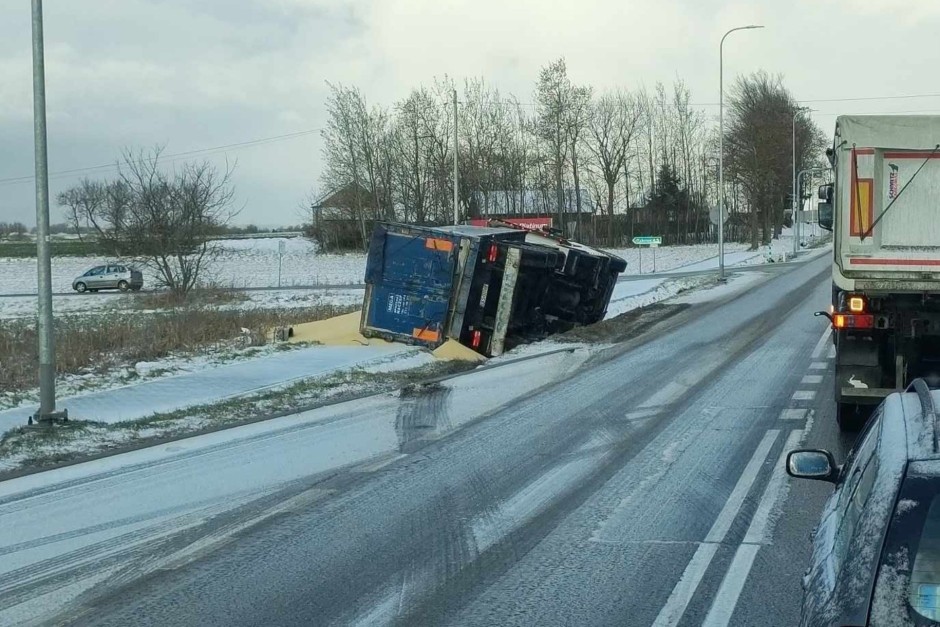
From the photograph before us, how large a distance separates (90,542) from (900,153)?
7973 mm

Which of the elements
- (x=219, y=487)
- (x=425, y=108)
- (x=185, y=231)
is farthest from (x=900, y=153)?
(x=425, y=108)

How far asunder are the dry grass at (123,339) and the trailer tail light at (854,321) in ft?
36.6

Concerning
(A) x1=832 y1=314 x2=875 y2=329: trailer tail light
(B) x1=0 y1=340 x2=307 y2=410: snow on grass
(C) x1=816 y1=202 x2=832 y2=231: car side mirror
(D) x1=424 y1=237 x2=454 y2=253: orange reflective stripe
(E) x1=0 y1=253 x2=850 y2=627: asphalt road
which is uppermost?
(C) x1=816 y1=202 x2=832 y2=231: car side mirror

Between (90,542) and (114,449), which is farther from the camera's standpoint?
(114,449)

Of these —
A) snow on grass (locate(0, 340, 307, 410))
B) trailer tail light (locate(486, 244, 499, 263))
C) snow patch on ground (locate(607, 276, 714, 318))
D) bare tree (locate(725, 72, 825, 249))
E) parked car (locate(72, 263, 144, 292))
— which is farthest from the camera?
bare tree (locate(725, 72, 825, 249))

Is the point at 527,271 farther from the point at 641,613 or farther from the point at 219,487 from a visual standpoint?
the point at 641,613

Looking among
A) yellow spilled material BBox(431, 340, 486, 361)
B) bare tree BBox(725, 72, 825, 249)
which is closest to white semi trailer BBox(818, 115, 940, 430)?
yellow spilled material BBox(431, 340, 486, 361)

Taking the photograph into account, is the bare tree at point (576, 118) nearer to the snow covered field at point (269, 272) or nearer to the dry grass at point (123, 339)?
the snow covered field at point (269, 272)

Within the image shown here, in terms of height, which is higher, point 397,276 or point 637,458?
point 397,276

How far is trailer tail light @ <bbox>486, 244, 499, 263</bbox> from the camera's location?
58.7 ft

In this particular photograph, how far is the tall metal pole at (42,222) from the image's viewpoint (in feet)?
36.2

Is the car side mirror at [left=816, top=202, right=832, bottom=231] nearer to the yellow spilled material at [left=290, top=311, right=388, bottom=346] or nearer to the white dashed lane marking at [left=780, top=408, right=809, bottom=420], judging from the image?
the white dashed lane marking at [left=780, top=408, right=809, bottom=420]

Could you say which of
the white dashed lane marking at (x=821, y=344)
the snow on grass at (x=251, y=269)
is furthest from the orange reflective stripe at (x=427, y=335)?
the snow on grass at (x=251, y=269)

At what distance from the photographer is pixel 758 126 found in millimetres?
68438
